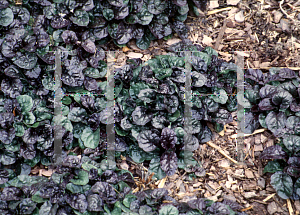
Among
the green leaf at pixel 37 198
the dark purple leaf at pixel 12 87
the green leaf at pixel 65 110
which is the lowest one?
the green leaf at pixel 37 198

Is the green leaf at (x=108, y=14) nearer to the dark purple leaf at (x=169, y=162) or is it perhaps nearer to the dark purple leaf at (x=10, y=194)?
the dark purple leaf at (x=169, y=162)

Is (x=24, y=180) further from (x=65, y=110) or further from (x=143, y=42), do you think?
(x=143, y=42)

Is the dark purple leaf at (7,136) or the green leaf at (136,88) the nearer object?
the dark purple leaf at (7,136)

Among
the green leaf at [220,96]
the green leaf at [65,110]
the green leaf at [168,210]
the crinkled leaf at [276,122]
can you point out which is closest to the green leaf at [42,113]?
the green leaf at [65,110]

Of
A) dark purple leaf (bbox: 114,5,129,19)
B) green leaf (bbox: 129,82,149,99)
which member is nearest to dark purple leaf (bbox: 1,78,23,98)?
green leaf (bbox: 129,82,149,99)

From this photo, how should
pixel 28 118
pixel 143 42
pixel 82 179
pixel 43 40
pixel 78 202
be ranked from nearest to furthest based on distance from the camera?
pixel 78 202 → pixel 82 179 → pixel 28 118 → pixel 43 40 → pixel 143 42

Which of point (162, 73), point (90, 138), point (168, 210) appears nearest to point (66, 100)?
point (90, 138)

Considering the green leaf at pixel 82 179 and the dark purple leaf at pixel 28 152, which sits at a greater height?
the dark purple leaf at pixel 28 152
